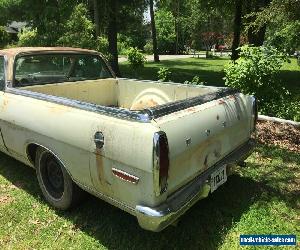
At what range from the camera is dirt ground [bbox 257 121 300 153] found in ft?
21.4

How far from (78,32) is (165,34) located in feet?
107

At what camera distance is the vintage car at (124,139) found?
3.10 m

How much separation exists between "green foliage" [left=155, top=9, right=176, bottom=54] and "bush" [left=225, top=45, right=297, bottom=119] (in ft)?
117

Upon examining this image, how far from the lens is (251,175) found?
5258 millimetres

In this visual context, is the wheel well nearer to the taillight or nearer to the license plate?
the taillight

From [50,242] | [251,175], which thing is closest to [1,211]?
[50,242]

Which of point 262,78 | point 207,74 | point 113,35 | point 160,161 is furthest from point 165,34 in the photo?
point 160,161

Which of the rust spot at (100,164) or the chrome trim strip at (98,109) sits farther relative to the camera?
the rust spot at (100,164)

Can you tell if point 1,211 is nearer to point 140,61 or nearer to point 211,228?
point 211,228

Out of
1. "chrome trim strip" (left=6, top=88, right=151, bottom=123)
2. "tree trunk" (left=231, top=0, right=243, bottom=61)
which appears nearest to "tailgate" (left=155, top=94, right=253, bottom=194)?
"chrome trim strip" (left=6, top=88, right=151, bottom=123)

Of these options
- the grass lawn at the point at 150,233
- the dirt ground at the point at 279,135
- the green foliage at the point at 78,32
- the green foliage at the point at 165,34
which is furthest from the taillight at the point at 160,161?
the green foliage at the point at 165,34

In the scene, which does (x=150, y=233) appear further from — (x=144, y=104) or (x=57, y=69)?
(x=57, y=69)

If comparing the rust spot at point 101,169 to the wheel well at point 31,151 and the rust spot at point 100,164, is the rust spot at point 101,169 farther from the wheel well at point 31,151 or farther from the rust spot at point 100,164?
the wheel well at point 31,151

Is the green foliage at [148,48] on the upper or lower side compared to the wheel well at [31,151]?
lower
